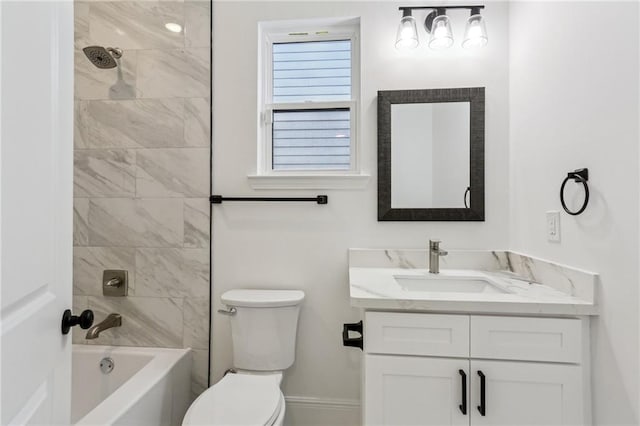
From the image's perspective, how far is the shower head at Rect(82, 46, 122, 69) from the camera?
1.48 m

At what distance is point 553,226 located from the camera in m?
1.21

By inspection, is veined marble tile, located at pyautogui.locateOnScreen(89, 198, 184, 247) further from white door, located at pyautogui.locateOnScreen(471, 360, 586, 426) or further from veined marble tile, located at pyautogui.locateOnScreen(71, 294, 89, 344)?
white door, located at pyautogui.locateOnScreen(471, 360, 586, 426)

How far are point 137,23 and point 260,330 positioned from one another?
5.71 feet

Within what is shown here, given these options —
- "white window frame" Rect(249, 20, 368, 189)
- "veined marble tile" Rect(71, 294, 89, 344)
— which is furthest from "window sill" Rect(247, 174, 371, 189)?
"veined marble tile" Rect(71, 294, 89, 344)

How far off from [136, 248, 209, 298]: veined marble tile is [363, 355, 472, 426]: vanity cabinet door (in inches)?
39.7

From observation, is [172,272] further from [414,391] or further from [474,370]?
[474,370]

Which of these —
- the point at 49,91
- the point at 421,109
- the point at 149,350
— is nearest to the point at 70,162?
the point at 49,91

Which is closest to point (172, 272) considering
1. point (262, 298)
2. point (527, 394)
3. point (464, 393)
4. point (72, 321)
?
point (262, 298)

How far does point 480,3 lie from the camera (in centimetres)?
156

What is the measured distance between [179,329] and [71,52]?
4.53 ft

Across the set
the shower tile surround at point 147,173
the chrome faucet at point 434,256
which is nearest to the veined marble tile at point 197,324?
the shower tile surround at point 147,173

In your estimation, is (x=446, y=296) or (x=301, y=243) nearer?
(x=446, y=296)

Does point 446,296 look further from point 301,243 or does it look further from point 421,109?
point 421,109

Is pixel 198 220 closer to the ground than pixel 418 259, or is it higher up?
higher up
